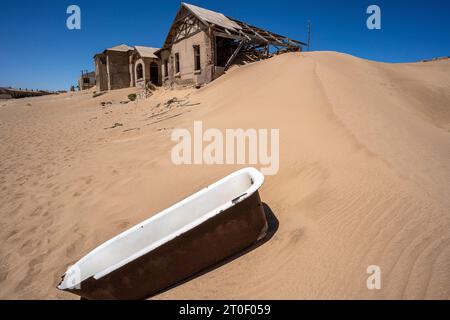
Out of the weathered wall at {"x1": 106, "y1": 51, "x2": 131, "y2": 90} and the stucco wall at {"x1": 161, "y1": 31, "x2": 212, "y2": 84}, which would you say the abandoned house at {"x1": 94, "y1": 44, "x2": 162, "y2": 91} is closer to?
the weathered wall at {"x1": 106, "y1": 51, "x2": 131, "y2": 90}

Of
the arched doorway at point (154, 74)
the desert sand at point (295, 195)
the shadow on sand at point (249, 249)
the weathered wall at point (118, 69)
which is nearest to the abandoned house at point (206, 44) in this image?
the arched doorway at point (154, 74)

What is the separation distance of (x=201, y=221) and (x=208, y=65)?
13804mm

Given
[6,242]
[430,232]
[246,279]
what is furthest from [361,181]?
[6,242]

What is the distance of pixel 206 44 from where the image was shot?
48.9 feet

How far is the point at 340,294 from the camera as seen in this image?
83.4 inches

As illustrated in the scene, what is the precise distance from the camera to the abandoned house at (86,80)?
3922 centimetres

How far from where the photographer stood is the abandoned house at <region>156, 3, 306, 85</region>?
14.9 meters

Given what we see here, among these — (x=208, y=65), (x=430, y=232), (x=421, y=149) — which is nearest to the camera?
(x=430, y=232)

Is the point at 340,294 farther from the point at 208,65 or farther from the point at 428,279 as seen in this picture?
the point at 208,65

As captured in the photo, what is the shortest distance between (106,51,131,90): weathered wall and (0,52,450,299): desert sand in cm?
1954

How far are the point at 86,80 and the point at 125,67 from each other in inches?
698

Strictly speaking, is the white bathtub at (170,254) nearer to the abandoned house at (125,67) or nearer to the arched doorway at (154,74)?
the abandoned house at (125,67)

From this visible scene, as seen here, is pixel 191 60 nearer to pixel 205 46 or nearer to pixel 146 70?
pixel 205 46

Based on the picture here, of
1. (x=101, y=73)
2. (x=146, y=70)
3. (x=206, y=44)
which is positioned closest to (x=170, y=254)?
(x=206, y=44)
